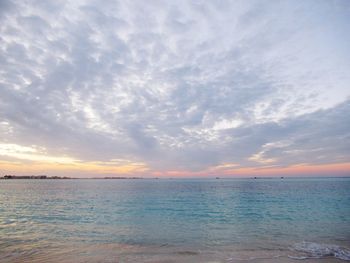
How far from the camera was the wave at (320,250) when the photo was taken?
14.9 metres

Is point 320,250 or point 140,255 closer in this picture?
point 140,255

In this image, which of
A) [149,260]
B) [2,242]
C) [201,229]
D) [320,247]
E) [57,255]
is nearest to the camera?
[149,260]

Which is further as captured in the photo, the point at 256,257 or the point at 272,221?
the point at 272,221

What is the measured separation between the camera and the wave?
1494 cm

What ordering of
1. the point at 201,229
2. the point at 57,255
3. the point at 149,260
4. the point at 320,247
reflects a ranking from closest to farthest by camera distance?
the point at 149,260, the point at 57,255, the point at 320,247, the point at 201,229

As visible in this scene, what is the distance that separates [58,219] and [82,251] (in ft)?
52.1

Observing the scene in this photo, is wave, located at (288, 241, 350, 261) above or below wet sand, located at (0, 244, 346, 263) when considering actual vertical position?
above

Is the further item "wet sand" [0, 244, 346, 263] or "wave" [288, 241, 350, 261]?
"wave" [288, 241, 350, 261]

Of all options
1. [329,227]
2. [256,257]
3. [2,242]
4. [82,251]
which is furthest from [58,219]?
[329,227]

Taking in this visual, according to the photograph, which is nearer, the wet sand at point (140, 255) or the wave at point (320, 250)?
the wet sand at point (140, 255)

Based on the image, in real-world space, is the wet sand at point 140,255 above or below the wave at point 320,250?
below

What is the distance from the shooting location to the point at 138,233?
22.2 m

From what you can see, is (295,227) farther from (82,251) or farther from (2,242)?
(2,242)

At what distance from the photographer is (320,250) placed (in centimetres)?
1625
